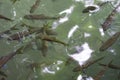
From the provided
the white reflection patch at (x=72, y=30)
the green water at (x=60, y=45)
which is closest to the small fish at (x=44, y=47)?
the green water at (x=60, y=45)

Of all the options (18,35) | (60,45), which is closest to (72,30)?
(60,45)

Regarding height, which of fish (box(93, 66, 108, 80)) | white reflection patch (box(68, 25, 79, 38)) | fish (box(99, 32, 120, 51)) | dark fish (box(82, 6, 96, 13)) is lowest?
fish (box(93, 66, 108, 80))

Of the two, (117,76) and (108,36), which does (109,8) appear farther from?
(117,76)

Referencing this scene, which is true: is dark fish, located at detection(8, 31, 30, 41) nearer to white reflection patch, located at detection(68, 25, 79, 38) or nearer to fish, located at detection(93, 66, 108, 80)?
white reflection patch, located at detection(68, 25, 79, 38)

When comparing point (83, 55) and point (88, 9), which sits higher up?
point (88, 9)

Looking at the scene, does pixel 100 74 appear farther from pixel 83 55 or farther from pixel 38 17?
pixel 38 17

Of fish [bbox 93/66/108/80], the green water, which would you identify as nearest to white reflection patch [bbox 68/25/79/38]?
the green water
